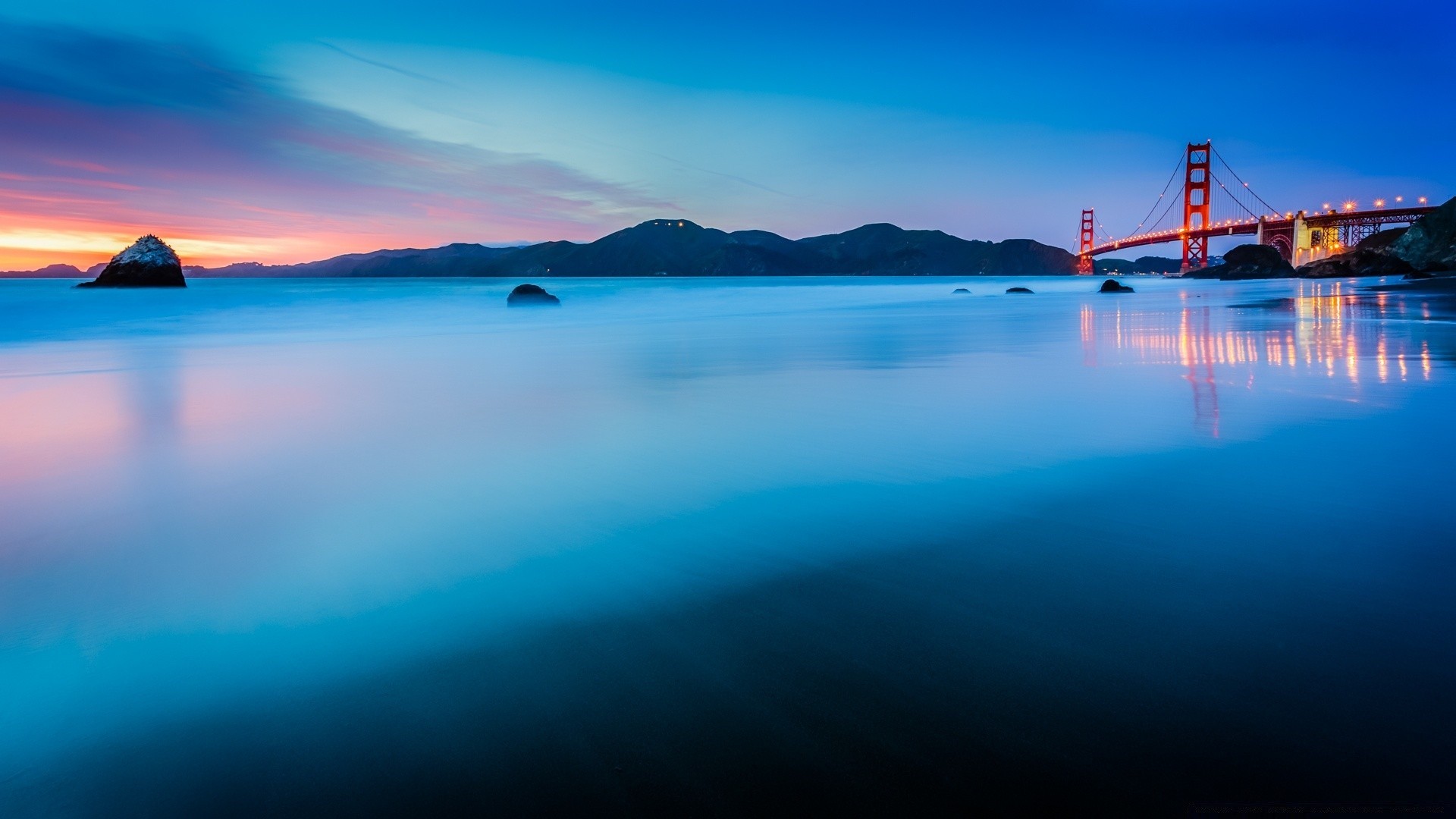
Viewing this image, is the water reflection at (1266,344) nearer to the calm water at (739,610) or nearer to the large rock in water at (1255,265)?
the calm water at (739,610)

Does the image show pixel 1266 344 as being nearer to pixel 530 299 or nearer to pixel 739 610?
pixel 739 610

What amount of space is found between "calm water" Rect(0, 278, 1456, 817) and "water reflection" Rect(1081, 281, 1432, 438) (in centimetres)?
104

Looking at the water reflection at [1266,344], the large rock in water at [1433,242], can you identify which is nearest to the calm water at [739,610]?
the water reflection at [1266,344]

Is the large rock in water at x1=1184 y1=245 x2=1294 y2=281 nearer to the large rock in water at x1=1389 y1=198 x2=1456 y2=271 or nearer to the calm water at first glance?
the large rock in water at x1=1389 y1=198 x2=1456 y2=271

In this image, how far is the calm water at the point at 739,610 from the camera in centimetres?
130

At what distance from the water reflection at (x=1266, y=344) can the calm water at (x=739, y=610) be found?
1040 mm

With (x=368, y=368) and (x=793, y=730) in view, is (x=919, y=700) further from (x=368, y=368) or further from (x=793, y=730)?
(x=368, y=368)

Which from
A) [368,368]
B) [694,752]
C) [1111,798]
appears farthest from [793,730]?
[368,368]

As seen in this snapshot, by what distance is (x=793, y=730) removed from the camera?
1.41 m

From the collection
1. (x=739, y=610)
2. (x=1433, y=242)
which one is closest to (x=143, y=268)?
(x=739, y=610)

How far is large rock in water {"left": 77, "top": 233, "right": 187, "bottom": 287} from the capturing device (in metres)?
41.9

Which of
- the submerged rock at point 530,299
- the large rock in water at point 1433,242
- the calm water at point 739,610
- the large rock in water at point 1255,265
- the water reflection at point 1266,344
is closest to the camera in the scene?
the calm water at point 739,610

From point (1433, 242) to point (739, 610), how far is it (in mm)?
50240

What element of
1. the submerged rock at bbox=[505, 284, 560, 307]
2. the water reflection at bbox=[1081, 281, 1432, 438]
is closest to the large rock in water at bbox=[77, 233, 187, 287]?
the submerged rock at bbox=[505, 284, 560, 307]
